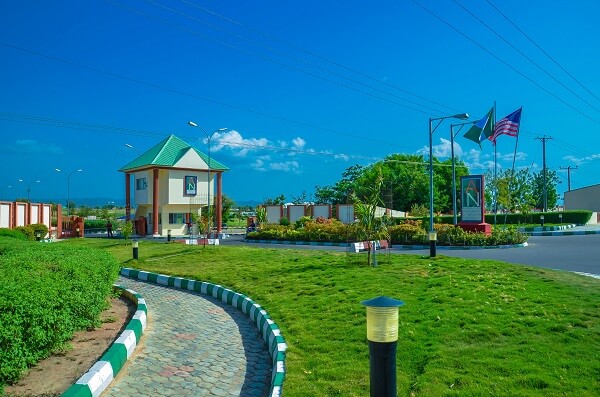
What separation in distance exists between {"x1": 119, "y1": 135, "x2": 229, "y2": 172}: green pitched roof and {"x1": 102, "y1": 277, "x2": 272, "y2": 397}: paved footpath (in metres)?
33.4

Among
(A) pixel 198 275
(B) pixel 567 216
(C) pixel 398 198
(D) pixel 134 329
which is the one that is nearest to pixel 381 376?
(D) pixel 134 329

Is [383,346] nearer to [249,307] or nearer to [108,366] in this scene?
[108,366]

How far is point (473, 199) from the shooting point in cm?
2672

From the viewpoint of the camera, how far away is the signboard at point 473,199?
26533 millimetres

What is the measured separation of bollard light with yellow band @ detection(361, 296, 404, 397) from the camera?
3797mm

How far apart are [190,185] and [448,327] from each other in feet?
126

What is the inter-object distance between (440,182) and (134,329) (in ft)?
199

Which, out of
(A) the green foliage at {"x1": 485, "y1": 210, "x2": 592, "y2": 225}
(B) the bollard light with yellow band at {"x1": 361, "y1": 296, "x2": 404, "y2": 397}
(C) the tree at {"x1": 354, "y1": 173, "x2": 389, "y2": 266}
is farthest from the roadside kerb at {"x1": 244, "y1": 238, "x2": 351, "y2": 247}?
(B) the bollard light with yellow band at {"x1": 361, "y1": 296, "x2": 404, "y2": 397}

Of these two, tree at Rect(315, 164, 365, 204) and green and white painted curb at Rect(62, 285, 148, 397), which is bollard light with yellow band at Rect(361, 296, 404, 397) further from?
tree at Rect(315, 164, 365, 204)

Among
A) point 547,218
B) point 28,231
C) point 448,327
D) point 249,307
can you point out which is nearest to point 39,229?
point 28,231

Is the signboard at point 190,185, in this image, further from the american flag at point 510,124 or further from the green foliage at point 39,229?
the american flag at point 510,124

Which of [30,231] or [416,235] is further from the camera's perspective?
[30,231]

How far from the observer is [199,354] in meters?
7.18

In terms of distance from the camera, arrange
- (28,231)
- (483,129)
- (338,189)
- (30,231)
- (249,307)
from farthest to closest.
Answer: (338,189) < (483,129) < (30,231) < (28,231) < (249,307)
